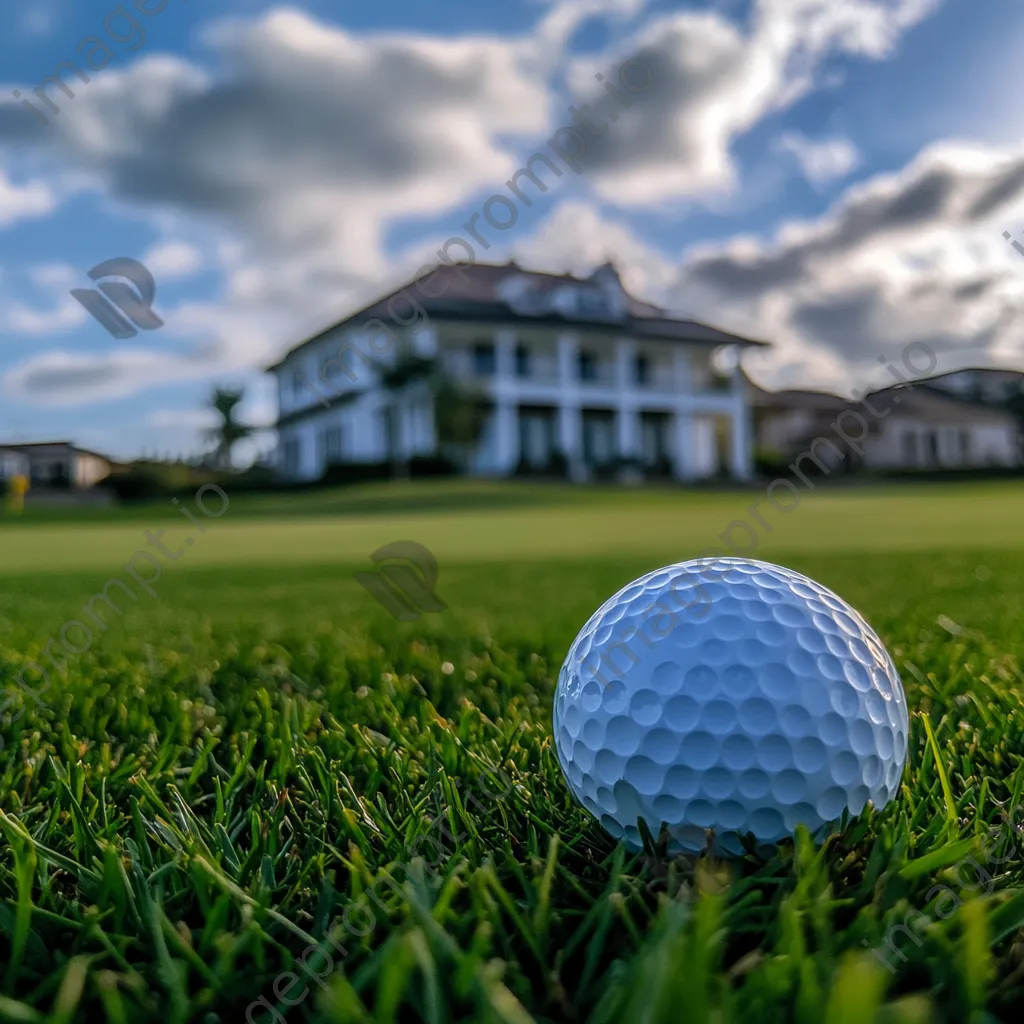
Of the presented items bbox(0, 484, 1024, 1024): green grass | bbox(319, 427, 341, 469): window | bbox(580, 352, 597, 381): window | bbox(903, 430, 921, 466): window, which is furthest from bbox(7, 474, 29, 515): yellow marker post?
bbox(903, 430, 921, 466): window

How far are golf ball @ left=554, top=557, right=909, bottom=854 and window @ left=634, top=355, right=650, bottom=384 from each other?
1598 inches

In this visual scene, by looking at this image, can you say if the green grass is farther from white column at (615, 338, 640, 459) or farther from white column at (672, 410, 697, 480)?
white column at (672, 410, 697, 480)

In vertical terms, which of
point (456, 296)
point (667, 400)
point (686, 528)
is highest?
point (456, 296)

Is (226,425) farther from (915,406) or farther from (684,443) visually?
(915,406)

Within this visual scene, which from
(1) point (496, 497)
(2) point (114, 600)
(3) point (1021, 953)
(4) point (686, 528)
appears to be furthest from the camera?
(1) point (496, 497)

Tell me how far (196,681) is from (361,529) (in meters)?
12.0

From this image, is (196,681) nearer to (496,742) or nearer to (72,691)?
(72,691)

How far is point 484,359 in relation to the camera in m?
37.7

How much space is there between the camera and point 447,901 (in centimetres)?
115

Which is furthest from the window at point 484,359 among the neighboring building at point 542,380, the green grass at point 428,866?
the green grass at point 428,866

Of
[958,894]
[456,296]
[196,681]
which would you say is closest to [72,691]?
[196,681]

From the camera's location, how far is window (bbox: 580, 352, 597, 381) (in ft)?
132

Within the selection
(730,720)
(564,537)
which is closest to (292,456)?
(564,537)

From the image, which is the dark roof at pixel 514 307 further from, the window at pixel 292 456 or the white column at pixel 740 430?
the window at pixel 292 456
